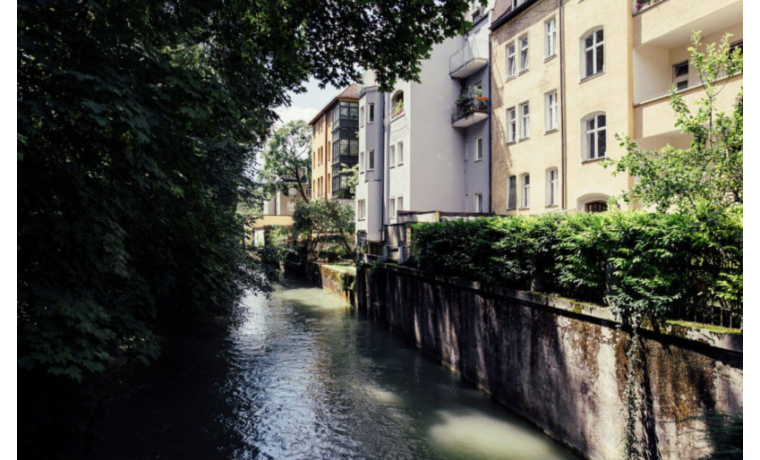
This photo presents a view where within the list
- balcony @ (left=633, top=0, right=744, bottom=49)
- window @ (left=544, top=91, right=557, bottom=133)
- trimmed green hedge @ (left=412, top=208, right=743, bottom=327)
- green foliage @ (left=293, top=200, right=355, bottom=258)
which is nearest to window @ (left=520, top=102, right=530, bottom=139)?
window @ (left=544, top=91, right=557, bottom=133)

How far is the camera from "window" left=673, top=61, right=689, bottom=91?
1555 centimetres

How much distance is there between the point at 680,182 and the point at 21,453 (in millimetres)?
9190

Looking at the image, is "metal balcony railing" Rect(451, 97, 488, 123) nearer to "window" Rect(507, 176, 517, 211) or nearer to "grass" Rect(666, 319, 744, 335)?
"window" Rect(507, 176, 517, 211)

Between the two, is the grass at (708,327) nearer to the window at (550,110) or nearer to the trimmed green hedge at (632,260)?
the trimmed green hedge at (632,260)

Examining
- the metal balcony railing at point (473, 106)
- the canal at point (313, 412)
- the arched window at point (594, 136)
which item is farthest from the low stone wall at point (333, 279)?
the arched window at point (594, 136)

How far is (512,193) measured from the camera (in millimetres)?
22734

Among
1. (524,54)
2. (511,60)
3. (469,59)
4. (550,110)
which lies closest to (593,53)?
(550,110)

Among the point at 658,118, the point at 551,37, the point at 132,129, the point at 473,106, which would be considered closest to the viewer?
the point at 132,129

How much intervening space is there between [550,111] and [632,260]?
1473 cm

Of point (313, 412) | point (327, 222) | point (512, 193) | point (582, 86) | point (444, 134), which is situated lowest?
point (313, 412)

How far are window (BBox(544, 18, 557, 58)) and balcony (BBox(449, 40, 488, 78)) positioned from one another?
15.9 ft

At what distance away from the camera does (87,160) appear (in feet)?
19.5

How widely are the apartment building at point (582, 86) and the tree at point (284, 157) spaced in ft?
92.1

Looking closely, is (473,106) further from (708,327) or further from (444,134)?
(708,327)
